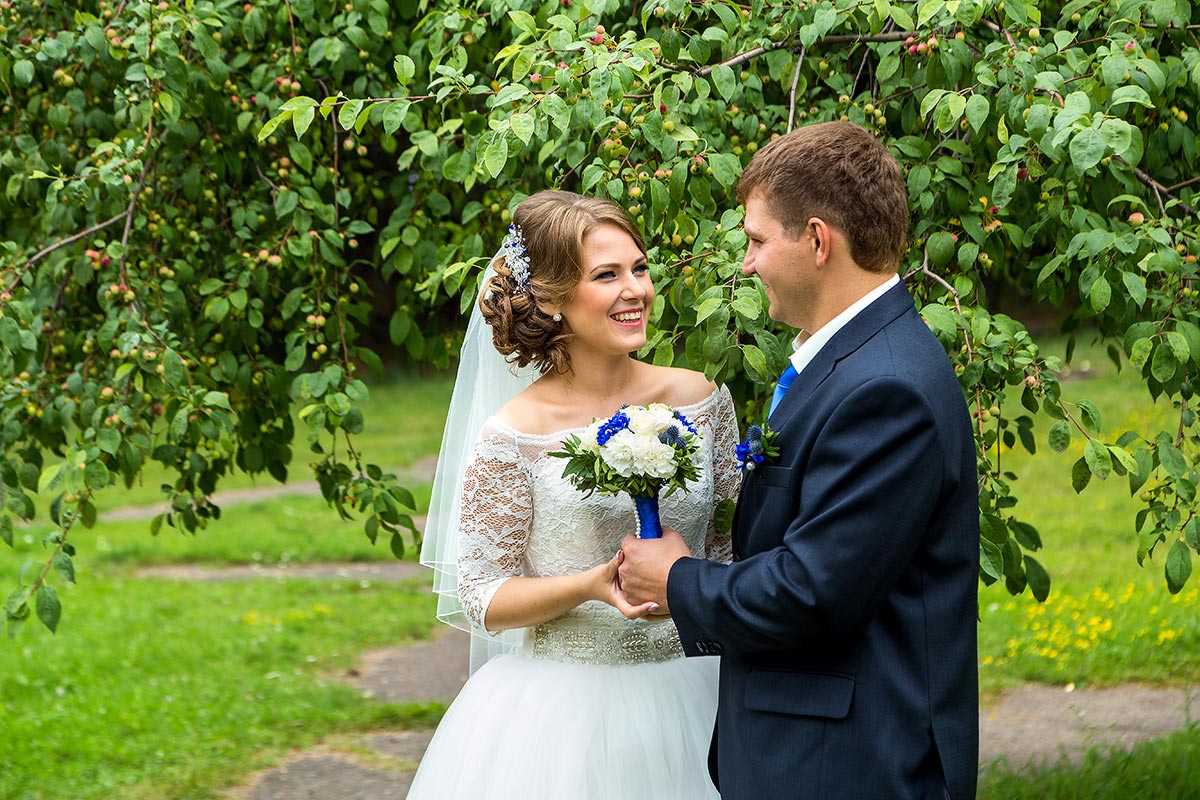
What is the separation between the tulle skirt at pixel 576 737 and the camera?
8.49 ft

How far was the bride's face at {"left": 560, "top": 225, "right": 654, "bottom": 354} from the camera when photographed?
2.59 metres

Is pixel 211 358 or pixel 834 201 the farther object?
pixel 211 358

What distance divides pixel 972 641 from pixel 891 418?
421mm

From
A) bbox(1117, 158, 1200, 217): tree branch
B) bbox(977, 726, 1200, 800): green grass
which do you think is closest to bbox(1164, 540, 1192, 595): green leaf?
bbox(1117, 158, 1200, 217): tree branch

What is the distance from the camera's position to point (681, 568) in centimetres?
215

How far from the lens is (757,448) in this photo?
2082mm

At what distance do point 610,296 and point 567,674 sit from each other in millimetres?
797

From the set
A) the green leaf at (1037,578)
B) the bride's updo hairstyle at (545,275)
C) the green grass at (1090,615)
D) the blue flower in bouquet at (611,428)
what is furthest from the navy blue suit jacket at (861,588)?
the green grass at (1090,615)

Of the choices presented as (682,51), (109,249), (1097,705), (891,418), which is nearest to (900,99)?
(682,51)

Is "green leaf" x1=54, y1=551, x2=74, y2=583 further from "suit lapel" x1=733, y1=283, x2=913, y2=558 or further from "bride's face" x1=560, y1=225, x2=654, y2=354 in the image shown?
"suit lapel" x1=733, y1=283, x2=913, y2=558

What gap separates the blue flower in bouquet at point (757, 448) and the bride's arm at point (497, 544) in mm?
592

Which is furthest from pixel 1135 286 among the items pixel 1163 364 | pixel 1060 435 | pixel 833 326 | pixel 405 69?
pixel 405 69

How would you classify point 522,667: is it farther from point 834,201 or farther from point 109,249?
point 109,249

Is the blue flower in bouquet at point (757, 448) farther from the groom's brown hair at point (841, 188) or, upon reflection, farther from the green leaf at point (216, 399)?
the green leaf at point (216, 399)
